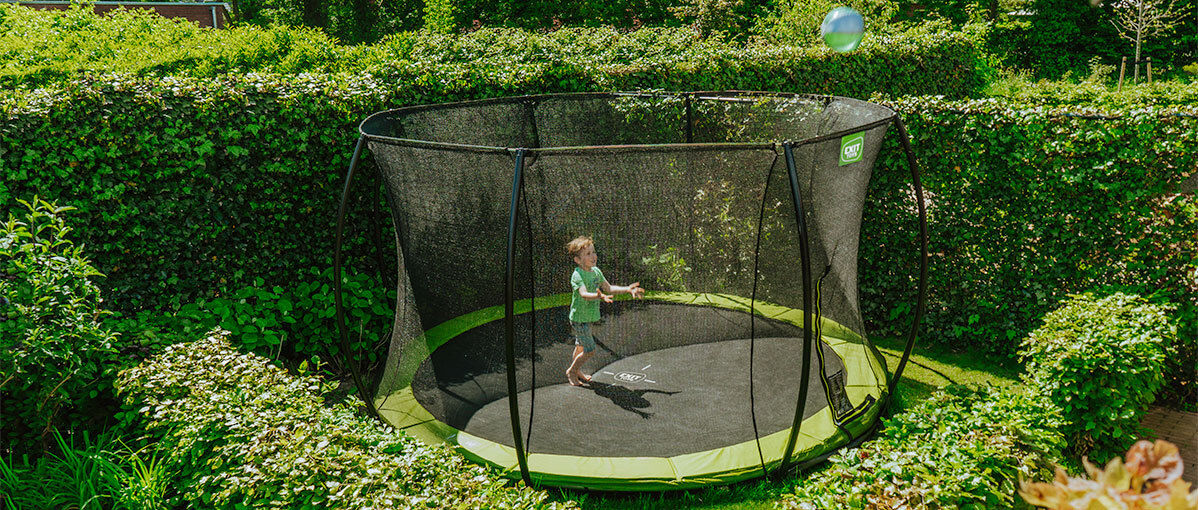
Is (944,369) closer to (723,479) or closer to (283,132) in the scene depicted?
(723,479)

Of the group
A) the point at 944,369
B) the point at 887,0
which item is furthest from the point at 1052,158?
the point at 887,0

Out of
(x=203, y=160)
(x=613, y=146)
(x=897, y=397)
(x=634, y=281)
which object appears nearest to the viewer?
(x=613, y=146)

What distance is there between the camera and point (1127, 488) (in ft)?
3.57

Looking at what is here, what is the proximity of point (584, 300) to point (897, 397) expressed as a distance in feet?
7.33

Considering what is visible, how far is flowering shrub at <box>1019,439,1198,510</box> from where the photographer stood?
1036 mm

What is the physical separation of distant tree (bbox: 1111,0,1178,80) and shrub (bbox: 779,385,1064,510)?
15.5 m

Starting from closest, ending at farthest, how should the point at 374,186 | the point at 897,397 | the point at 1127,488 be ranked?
the point at 1127,488 < the point at 897,397 < the point at 374,186

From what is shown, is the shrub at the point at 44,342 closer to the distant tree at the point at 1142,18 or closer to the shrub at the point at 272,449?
the shrub at the point at 272,449

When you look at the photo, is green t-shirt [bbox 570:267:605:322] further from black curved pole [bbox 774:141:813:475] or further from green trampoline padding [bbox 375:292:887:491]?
black curved pole [bbox 774:141:813:475]

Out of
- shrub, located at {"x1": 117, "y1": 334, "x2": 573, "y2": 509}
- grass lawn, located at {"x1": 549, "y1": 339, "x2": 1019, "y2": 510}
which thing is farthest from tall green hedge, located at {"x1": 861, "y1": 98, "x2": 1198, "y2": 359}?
shrub, located at {"x1": 117, "y1": 334, "x2": 573, "y2": 509}

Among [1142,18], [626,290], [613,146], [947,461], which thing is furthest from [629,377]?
[1142,18]

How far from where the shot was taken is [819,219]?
3.79m

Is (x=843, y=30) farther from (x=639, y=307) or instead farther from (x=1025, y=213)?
(x=639, y=307)

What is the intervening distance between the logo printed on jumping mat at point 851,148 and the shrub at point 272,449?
6.79 ft
